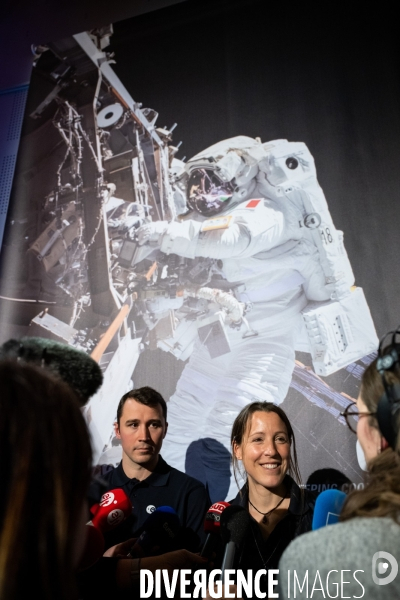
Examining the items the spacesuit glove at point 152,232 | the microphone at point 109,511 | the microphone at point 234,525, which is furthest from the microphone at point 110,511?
the spacesuit glove at point 152,232

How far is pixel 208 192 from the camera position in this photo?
2953 mm

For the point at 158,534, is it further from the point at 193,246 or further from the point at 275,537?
the point at 193,246

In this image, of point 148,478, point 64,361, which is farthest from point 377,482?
point 148,478

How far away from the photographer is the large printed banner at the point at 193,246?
8.42 ft

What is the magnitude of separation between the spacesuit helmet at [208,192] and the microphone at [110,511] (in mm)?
1669

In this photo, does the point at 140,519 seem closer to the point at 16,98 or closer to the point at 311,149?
the point at 311,149

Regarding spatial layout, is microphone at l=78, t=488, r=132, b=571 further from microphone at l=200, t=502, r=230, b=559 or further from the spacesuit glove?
the spacesuit glove

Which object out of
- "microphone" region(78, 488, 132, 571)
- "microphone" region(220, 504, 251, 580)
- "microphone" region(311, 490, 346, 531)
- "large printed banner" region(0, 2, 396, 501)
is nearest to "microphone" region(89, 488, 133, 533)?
"microphone" region(78, 488, 132, 571)

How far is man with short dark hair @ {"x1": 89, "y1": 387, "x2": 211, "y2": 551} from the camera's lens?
2.03 m

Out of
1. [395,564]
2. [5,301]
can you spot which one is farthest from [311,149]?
[395,564]

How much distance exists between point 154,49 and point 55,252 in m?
1.53

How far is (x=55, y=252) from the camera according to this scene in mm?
3162

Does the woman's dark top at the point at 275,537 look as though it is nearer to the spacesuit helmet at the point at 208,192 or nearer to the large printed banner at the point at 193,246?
the large printed banner at the point at 193,246

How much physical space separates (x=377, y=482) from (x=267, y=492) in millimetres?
1069
